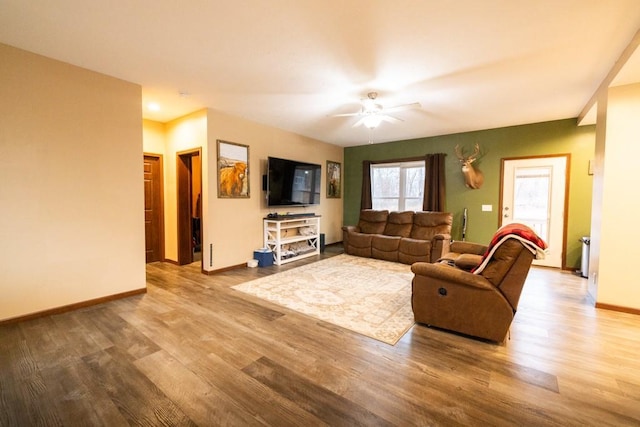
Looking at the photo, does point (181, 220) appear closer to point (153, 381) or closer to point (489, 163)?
point (153, 381)

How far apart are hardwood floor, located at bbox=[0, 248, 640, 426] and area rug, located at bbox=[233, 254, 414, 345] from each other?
0.18 m

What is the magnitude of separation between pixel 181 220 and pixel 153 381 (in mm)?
3577

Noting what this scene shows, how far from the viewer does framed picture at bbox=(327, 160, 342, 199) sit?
692cm

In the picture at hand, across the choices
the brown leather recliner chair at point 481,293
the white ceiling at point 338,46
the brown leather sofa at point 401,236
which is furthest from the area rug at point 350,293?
the white ceiling at point 338,46

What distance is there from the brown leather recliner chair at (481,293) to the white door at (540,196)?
121 inches

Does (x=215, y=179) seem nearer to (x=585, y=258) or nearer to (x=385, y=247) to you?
(x=385, y=247)

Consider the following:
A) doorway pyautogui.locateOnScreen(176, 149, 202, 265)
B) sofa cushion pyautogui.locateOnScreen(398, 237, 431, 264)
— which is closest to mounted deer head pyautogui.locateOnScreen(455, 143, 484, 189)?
sofa cushion pyautogui.locateOnScreen(398, 237, 431, 264)

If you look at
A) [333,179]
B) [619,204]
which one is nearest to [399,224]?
[333,179]

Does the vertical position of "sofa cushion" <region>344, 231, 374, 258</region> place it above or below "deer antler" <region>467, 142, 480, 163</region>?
below

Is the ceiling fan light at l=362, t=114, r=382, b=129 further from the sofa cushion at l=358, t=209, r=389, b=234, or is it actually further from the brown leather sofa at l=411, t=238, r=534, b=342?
the sofa cushion at l=358, t=209, r=389, b=234

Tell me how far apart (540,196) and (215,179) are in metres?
5.77

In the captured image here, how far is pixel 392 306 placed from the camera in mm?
3094

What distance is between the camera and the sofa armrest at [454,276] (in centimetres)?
229

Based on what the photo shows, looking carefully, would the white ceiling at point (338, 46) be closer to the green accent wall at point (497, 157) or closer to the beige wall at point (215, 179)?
the beige wall at point (215, 179)
